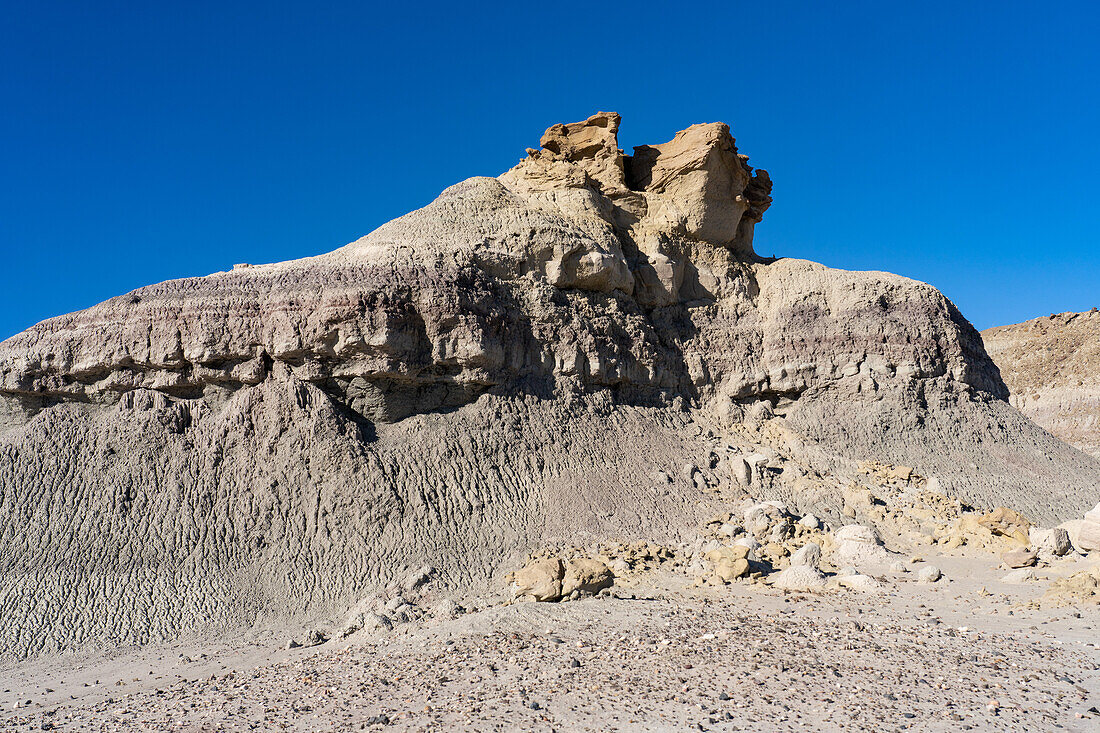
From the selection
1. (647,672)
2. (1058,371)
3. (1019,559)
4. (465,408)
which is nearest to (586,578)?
(647,672)

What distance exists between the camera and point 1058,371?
145 feet

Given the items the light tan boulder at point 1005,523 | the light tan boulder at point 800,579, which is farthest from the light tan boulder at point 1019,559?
the light tan boulder at point 800,579

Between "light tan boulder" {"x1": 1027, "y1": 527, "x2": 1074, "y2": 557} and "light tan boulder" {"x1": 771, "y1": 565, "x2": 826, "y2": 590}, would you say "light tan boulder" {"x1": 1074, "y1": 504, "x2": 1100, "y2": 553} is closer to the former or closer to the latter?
"light tan boulder" {"x1": 1027, "y1": 527, "x2": 1074, "y2": 557}

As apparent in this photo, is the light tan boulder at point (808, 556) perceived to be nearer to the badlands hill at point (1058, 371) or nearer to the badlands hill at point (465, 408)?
the badlands hill at point (465, 408)

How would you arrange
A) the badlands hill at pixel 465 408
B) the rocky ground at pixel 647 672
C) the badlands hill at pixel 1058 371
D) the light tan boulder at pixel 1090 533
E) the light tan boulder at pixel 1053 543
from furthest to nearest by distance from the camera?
the badlands hill at pixel 1058 371 → the badlands hill at pixel 465 408 → the light tan boulder at pixel 1053 543 → the light tan boulder at pixel 1090 533 → the rocky ground at pixel 647 672

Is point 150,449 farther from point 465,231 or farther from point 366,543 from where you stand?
point 465,231

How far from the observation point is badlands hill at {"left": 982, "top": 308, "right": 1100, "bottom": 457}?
40.7 meters

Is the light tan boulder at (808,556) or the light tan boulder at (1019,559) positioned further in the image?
the light tan boulder at (808,556)

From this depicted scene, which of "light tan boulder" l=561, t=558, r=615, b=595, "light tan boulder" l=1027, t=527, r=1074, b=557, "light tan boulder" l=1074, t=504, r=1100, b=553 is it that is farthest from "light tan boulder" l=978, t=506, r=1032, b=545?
"light tan boulder" l=561, t=558, r=615, b=595

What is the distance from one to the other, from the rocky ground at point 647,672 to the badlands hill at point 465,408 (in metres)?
2.13

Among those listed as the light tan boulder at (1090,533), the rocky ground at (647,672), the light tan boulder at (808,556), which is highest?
the light tan boulder at (1090,533)

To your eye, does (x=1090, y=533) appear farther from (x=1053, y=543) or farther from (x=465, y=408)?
(x=465, y=408)

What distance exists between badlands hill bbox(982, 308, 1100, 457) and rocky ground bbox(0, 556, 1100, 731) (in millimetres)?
34025

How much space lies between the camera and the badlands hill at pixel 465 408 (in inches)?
547
